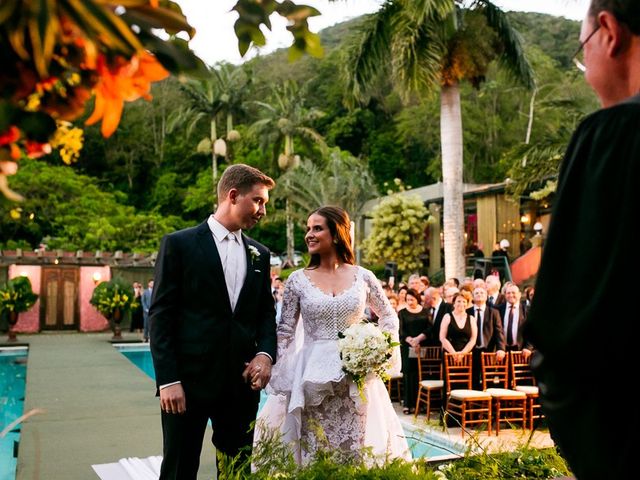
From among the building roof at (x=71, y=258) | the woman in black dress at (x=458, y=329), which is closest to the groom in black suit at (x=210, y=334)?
the woman in black dress at (x=458, y=329)

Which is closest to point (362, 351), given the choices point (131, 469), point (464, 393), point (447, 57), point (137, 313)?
point (131, 469)

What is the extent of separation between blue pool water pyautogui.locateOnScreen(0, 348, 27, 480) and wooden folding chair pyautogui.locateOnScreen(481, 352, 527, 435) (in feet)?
18.4

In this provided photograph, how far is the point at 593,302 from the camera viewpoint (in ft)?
3.99

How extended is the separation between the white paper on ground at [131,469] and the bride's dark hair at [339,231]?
2.56 metres

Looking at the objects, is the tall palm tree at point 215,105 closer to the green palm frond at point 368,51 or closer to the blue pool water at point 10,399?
the blue pool water at point 10,399

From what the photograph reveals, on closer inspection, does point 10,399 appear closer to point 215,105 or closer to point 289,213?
point 289,213

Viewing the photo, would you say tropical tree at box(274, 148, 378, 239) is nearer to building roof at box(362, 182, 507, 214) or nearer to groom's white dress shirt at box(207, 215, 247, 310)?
building roof at box(362, 182, 507, 214)

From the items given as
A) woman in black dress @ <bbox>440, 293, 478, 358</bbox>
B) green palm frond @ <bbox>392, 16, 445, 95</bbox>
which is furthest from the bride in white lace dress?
green palm frond @ <bbox>392, 16, 445, 95</bbox>

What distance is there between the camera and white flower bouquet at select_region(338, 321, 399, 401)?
4461 mm

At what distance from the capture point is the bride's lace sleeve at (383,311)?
4.94m

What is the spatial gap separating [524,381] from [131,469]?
5.71m

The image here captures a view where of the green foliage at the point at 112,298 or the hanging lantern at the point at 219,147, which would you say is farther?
the hanging lantern at the point at 219,147

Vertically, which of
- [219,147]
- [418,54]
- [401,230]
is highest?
[219,147]

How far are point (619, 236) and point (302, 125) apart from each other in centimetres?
3892
